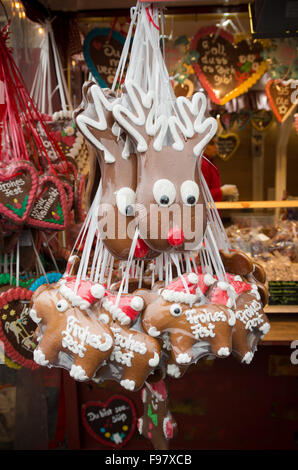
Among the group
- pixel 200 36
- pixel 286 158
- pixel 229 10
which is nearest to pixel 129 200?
pixel 229 10

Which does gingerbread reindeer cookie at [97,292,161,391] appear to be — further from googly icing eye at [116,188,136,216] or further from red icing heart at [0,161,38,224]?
red icing heart at [0,161,38,224]

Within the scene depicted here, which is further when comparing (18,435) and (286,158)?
(286,158)

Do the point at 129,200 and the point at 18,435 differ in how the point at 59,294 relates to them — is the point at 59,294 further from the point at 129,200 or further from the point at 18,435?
the point at 18,435

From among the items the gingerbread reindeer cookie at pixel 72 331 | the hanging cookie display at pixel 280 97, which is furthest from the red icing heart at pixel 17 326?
the hanging cookie display at pixel 280 97

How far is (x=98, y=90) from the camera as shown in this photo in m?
0.85

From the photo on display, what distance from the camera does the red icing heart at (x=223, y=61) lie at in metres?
2.54

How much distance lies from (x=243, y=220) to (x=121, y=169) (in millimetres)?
2103

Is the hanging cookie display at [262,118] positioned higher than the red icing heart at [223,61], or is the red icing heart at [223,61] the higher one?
the red icing heart at [223,61]

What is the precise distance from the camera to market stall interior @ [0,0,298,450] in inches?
32.7

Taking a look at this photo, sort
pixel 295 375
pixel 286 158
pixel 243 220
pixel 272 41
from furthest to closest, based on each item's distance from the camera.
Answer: pixel 286 158, pixel 243 220, pixel 272 41, pixel 295 375

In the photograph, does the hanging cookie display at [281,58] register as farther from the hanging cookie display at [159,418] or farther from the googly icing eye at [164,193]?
the hanging cookie display at [159,418]

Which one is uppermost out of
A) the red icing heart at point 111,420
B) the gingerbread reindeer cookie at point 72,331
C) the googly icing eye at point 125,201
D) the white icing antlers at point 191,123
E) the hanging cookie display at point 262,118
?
the hanging cookie display at point 262,118

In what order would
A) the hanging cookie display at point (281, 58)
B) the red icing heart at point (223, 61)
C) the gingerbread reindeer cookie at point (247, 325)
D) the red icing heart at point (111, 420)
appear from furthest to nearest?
the red icing heart at point (223, 61)
the hanging cookie display at point (281, 58)
the red icing heart at point (111, 420)
the gingerbread reindeer cookie at point (247, 325)

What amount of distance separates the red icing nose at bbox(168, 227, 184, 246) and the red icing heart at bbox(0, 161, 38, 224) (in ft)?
1.61
